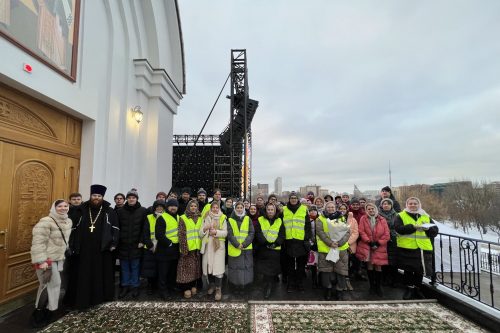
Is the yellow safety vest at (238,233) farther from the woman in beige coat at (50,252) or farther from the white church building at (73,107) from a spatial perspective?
the white church building at (73,107)

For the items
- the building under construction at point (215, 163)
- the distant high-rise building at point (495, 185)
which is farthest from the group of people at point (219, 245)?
the distant high-rise building at point (495, 185)

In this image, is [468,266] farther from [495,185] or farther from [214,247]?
[495,185]

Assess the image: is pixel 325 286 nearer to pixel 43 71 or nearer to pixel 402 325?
pixel 402 325

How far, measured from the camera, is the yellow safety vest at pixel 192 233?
4.50 meters

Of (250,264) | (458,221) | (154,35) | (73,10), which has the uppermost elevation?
(154,35)

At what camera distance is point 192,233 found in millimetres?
4547

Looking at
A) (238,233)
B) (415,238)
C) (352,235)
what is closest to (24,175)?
(238,233)

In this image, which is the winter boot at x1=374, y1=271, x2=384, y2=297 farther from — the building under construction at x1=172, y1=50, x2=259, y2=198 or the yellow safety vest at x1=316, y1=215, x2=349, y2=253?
the building under construction at x1=172, y1=50, x2=259, y2=198

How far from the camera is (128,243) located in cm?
446

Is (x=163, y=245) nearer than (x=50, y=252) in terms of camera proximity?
No

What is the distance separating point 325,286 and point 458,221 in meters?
48.3

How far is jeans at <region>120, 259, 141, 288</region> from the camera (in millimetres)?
4527

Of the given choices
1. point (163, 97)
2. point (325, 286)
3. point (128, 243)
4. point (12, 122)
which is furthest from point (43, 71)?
point (325, 286)

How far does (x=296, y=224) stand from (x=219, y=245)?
1.48 meters
